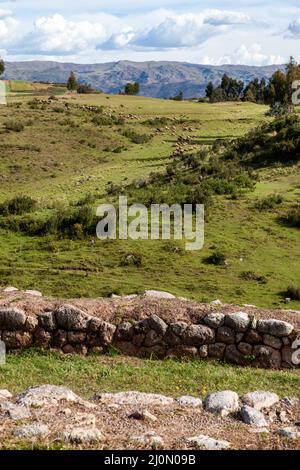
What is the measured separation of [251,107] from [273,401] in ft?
254

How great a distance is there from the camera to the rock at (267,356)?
11703mm

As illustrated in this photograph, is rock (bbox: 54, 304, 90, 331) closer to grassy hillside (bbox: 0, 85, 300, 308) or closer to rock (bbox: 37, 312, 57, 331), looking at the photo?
rock (bbox: 37, 312, 57, 331)

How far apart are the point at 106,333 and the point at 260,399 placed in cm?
372

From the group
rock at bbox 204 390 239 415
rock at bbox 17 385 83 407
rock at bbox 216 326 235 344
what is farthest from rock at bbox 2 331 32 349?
rock at bbox 204 390 239 415

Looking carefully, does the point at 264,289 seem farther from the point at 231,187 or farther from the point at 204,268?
the point at 231,187

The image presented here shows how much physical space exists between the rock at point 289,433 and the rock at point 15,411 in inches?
128

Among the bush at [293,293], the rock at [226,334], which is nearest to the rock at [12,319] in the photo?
the rock at [226,334]

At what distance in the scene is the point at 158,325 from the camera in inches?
468

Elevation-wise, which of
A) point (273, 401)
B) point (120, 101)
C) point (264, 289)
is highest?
point (120, 101)

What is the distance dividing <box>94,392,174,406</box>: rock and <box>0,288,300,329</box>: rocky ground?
2.73 meters

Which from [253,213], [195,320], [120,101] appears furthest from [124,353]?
[120,101]

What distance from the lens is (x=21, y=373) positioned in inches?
424

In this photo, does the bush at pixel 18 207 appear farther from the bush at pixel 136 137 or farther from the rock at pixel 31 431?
the bush at pixel 136 137

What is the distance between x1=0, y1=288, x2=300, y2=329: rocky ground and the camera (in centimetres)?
1210
